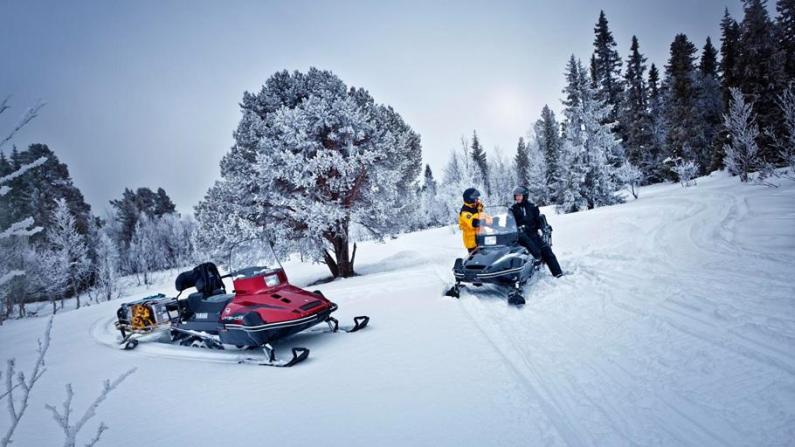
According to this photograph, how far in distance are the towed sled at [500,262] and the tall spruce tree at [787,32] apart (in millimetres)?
31028

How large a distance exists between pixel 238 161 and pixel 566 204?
21.5 meters

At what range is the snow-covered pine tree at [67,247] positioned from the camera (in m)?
26.5

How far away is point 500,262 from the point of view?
680cm

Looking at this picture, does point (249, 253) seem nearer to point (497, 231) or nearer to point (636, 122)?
point (497, 231)

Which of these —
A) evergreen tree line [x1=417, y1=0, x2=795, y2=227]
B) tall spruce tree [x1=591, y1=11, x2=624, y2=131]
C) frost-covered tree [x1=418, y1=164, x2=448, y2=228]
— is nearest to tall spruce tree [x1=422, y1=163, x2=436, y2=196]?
frost-covered tree [x1=418, y1=164, x2=448, y2=228]

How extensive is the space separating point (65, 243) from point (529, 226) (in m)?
33.8

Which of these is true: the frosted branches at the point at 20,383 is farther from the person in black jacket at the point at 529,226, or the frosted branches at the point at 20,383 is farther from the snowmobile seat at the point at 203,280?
the person in black jacket at the point at 529,226

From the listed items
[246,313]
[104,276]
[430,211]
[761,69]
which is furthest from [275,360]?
[430,211]

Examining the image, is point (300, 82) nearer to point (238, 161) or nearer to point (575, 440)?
point (238, 161)

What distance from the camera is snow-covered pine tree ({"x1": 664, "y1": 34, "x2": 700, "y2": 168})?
32.4m

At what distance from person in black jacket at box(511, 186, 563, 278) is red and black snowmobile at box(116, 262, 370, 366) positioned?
12.9ft

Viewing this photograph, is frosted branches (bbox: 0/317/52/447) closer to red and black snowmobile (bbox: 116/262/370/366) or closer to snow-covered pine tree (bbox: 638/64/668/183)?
red and black snowmobile (bbox: 116/262/370/366)

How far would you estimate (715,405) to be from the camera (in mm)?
2877

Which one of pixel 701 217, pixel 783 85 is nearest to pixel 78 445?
pixel 701 217
